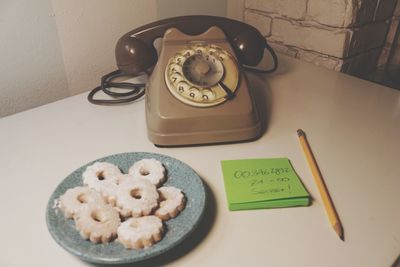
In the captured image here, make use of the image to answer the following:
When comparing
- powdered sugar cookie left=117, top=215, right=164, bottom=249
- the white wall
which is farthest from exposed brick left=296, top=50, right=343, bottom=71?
powdered sugar cookie left=117, top=215, right=164, bottom=249

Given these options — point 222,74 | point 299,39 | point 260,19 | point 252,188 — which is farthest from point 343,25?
point 252,188

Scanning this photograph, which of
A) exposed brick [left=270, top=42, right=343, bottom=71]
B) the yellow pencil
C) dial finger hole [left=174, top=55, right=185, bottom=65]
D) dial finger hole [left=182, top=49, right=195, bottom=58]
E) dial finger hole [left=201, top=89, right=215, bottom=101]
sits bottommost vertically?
exposed brick [left=270, top=42, right=343, bottom=71]

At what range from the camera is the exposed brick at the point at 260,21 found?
108 cm

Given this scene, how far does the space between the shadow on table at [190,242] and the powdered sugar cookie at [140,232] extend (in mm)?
26

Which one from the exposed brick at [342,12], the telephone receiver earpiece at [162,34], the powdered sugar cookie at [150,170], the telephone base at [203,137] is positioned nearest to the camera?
the powdered sugar cookie at [150,170]

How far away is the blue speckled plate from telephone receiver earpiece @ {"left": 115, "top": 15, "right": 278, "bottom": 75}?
25cm

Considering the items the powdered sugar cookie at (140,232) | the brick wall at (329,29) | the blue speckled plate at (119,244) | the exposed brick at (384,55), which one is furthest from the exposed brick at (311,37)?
the powdered sugar cookie at (140,232)

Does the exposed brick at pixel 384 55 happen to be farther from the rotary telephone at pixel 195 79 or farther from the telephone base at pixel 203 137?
the telephone base at pixel 203 137

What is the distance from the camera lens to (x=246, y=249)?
0.45m

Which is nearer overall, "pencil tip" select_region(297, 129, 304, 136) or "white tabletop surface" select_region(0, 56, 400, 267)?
"white tabletop surface" select_region(0, 56, 400, 267)

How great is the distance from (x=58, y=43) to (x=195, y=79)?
33 cm

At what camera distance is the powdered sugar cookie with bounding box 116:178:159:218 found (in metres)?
0.45

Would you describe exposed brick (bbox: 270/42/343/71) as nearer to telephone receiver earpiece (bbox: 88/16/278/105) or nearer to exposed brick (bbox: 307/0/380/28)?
exposed brick (bbox: 307/0/380/28)

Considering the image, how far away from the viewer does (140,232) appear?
0.42 metres
